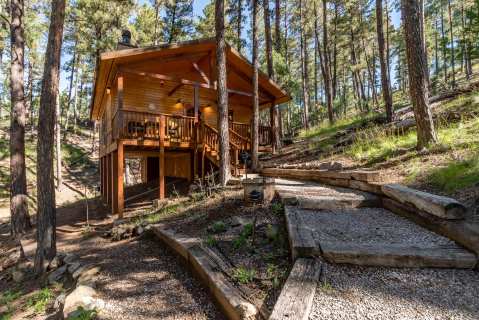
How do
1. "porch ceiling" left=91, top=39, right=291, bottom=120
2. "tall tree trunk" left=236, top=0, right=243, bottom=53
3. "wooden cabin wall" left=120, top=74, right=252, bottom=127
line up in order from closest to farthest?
"porch ceiling" left=91, top=39, right=291, bottom=120
"wooden cabin wall" left=120, top=74, right=252, bottom=127
"tall tree trunk" left=236, top=0, right=243, bottom=53

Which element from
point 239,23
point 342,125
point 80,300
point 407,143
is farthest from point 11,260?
point 239,23

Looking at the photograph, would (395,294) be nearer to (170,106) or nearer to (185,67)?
(170,106)

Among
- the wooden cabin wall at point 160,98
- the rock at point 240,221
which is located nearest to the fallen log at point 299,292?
the rock at point 240,221

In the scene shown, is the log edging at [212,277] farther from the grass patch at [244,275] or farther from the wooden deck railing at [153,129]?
the wooden deck railing at [153,129]

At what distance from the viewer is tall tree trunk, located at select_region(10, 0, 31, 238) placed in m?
8.81

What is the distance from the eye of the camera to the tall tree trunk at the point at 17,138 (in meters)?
8.81

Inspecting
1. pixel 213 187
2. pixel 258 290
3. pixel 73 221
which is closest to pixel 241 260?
pixel 258 290

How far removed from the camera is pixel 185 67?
40.9 feet

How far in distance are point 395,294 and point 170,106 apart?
1179cm

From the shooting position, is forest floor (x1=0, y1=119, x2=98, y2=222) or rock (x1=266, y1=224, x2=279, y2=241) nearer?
rock (x1=266, y1=224, x2=279, y2=241)

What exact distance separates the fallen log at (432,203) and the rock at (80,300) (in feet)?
13.3

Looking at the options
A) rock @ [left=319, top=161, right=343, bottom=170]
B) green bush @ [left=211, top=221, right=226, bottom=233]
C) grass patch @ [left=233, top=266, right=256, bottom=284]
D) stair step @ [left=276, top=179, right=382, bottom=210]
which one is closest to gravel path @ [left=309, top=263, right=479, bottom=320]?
grass patch @ [left=233, top=266, right=256, bottom=284]

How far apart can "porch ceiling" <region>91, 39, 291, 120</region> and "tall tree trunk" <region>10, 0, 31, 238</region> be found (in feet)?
7.98

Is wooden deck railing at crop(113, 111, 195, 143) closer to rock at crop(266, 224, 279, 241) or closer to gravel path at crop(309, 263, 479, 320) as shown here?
rock at crop(266, 224, 279, 241)
